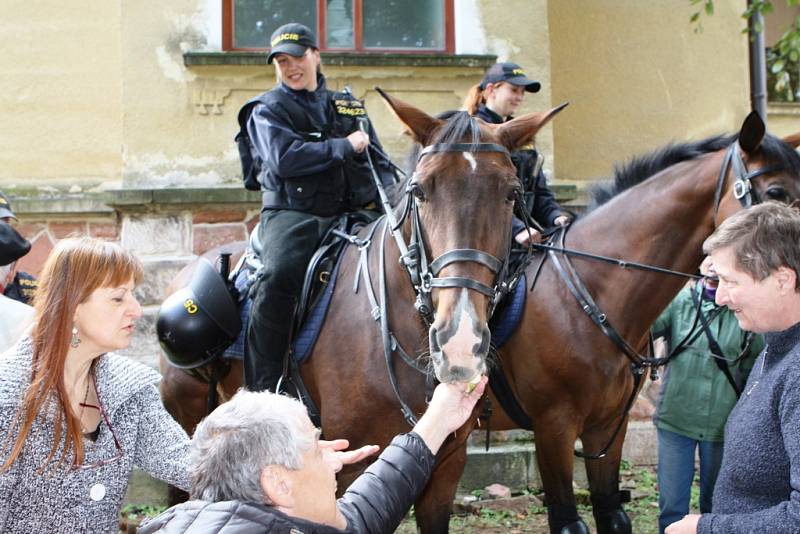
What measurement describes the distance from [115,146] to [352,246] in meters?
4.18

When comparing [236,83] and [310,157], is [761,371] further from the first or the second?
[236,83]

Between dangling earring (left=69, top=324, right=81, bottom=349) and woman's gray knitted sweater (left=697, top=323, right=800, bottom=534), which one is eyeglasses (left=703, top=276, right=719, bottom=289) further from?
dangling earring (left=69, top=324, right=81, bottom=349)

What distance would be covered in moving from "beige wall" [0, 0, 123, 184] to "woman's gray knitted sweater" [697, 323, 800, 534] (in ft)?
20.4

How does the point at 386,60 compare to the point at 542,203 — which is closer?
the point at 542,203

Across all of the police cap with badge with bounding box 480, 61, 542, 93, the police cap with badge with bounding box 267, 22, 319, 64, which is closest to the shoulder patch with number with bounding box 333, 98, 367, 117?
the police cap with badge with bounding box 267, 22, 319, 64

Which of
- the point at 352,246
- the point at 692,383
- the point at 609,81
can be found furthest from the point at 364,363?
the point at 609,81

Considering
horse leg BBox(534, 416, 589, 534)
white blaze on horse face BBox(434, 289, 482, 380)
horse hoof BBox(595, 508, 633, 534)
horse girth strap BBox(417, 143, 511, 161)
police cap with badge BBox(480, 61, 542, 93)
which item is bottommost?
horse hoof BBox(595, 508, 633, 534)

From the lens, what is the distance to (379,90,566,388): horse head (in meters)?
2.66

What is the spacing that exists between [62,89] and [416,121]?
509 centimetres

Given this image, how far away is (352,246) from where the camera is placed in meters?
3.85

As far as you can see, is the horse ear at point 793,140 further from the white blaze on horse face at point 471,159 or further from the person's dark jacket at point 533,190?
the white blaze on horse face at point 471,159

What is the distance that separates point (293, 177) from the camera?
3.84 metres

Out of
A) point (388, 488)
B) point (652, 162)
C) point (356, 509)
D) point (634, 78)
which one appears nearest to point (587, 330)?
point (652, 162)

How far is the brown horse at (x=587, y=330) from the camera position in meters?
3.43
